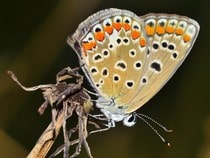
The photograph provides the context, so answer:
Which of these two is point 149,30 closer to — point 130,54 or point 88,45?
point 130,54

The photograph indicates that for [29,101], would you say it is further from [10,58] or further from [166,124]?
[166,124]

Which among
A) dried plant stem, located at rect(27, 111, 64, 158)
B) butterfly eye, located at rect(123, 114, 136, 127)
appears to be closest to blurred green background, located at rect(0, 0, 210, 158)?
butterfly eye, located at rect(123, 114, 136, 127)

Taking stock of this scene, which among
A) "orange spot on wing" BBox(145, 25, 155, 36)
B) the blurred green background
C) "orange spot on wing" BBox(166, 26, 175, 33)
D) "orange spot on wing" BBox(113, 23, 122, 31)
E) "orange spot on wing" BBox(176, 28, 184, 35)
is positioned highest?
"orange spot on wing" BBox(113, 23, 122, 31)

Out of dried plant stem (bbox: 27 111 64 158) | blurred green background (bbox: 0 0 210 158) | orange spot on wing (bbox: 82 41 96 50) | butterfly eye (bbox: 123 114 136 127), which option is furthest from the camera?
blurred green background (bbox: 0 0 210 158)

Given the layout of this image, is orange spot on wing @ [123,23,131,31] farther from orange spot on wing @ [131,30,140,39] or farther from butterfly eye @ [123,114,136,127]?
butterfly eye @ [123,114,136,127]

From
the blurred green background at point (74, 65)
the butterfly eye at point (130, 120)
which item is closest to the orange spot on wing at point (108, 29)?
the butterfly eye at point (130, 120)

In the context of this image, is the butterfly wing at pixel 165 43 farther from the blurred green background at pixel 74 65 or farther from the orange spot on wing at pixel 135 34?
the blurred green background at pixel 74 65
